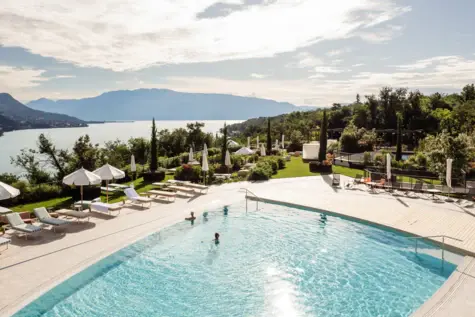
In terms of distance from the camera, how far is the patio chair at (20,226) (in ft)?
34.9

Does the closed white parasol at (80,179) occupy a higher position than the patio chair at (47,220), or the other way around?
the closed white parasol at (80,179)

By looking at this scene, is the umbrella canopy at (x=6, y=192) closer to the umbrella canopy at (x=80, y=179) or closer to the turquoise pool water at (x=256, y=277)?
the umbrella canopy at (x=80, y=179)

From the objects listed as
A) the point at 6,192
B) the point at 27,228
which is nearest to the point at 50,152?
the point at 6,192

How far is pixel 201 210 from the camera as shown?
14891 mm

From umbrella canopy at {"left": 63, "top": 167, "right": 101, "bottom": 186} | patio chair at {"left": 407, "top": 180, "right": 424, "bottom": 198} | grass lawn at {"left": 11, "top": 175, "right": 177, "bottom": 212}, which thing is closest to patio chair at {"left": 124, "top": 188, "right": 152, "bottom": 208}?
grass lawn at {"left": 11, "top": 175, "right": 177, "bottom": 212}

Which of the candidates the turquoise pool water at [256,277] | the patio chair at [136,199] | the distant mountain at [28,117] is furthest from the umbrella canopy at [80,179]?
the distant mountain at [28,117]

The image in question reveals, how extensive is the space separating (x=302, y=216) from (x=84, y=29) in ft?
42.1

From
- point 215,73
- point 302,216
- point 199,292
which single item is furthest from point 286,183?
point 215,73

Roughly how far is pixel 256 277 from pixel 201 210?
6.06m

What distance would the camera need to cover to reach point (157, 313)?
762cm

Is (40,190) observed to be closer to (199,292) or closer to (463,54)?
(199,292)

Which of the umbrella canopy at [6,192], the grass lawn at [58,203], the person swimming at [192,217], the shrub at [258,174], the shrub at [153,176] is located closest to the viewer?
the umbrella canopy at [6,192]

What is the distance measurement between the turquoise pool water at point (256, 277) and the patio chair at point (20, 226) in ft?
10.00

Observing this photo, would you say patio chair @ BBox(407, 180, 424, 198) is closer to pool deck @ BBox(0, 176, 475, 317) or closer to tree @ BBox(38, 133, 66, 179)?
pool deck @ BBox(0, 176, 475, 317)
